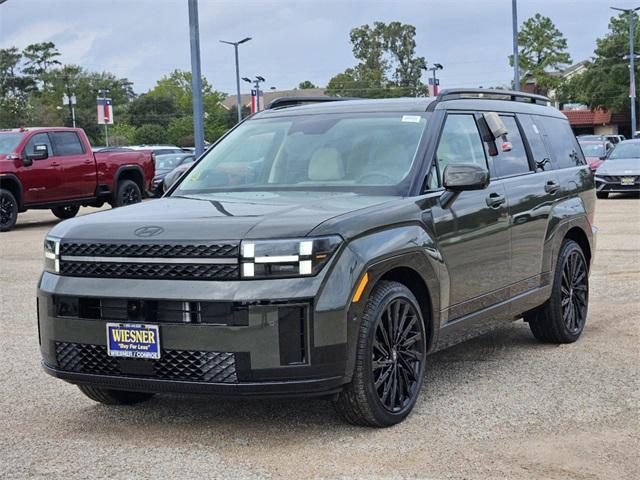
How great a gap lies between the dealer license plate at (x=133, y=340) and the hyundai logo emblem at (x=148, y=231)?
0.45 metres

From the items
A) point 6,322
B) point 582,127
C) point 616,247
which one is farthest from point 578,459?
point 582,127

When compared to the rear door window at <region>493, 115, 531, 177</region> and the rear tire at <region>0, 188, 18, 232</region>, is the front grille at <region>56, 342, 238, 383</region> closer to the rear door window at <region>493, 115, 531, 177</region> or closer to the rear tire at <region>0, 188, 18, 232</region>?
the rear door window at <region>493, 115, 531, 177</region>

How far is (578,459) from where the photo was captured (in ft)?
15.3

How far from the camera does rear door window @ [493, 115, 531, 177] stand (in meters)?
6.72

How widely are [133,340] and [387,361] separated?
132 centimetres

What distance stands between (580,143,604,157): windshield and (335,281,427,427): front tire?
84.0 feet

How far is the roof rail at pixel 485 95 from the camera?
6.40 m

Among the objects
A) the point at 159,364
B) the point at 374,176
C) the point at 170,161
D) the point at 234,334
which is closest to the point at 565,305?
the point at 374,176

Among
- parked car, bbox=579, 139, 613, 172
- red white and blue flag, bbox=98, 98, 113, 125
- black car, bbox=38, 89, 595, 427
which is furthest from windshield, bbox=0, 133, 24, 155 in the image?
red white and blue flag, bbox=98, 98, 113, 125

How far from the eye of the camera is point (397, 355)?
528 centimetres

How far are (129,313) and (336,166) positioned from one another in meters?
1.75

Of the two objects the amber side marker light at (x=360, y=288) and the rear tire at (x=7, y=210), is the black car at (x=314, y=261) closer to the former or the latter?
the amber side marker light at (x=360, y=288)

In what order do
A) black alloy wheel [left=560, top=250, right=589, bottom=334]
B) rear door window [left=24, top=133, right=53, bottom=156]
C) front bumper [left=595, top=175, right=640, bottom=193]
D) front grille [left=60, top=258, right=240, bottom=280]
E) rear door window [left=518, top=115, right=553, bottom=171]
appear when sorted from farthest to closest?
front bumper [left=595, top=175, right=640, bottom=193] → rear door window [left=24, top=133, right=53, bottom=156] → black alloy wheel [left=560, top=250, right=589, bottom=334] → rear door window [left=518, top=115, right=553, bottom=171] → front grille [left=60, top=258, right=240, bottom=280]

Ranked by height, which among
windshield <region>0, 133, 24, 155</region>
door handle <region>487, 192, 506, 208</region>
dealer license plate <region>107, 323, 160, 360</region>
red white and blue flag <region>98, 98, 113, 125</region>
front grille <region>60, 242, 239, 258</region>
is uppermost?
red white and blue flag <region>98, 98, 113, 125</region>
